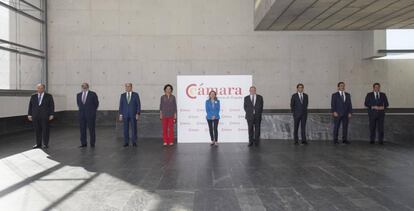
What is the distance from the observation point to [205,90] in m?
10.9

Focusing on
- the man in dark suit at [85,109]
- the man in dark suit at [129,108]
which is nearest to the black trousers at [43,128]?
the man in dark suit at [85,109]

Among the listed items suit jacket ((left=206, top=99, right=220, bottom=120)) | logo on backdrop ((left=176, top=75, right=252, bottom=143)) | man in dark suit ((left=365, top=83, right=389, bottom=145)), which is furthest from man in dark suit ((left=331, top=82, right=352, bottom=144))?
suit jacket ((left=206, top=99, right=220, bottom=120))

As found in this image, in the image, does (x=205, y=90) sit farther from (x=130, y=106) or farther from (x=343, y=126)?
(x=343, y=126)

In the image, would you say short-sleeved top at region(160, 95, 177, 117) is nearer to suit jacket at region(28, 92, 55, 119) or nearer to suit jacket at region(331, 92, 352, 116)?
suit jacket at region(28, 92, 55, 119)

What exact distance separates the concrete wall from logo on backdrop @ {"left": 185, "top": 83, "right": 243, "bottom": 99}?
20.7 ft

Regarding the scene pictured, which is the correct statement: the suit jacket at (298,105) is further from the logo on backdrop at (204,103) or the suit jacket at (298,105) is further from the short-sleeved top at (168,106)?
the short-sleeved top at (168,106)

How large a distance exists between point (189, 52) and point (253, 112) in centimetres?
757

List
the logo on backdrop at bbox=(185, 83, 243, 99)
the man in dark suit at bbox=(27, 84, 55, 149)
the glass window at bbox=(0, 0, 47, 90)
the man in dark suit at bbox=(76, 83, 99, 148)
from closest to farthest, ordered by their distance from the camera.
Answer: the man in dark suit at bbox=(27, 84, 55, 149)
the man in dark suit at bbox=(76, 83, 99, 148)
the logo on backdrop at bbox=(185, 83, 243, 99)
the glass window at bbox=(0, 0, 47, 90)

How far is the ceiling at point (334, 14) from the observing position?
31.1 ft

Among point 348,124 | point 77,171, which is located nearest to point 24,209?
point 77,171

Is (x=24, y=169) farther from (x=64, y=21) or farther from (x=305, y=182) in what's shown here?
(x=64, y=21)

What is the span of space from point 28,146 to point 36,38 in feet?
26.3

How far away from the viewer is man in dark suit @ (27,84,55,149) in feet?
31.7

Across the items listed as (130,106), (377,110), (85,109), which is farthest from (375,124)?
(85,109)
